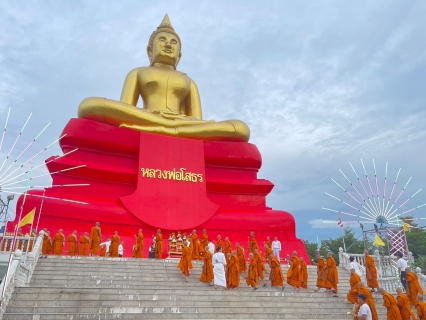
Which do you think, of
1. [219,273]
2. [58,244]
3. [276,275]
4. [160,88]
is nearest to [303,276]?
[276,275]

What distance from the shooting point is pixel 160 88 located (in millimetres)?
16734

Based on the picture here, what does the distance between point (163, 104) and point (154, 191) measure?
4.80 meters

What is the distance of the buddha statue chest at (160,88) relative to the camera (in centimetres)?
1658

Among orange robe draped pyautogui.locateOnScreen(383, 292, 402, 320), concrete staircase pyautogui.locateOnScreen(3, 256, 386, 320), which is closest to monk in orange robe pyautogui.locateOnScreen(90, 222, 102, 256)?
concrete staircase pyautogui.locateOnScreen(3, 256, 386, 320)

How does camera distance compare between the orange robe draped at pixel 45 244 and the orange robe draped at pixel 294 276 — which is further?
the orange robe draped at pixel 45 244

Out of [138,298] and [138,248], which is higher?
[138,248]

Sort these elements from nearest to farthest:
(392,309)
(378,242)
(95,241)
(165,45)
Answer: (392,309)
(95,241)
(378,242)
(165,45)

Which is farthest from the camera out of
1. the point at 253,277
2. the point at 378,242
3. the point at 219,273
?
the point at 378,242

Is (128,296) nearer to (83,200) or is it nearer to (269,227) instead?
(83,200)

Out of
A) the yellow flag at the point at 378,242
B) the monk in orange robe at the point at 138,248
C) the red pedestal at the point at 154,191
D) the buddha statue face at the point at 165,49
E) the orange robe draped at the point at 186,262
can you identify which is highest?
the buddha statue face at the point at 165,49

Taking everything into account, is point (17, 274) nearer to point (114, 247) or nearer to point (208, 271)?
point (208, 271)

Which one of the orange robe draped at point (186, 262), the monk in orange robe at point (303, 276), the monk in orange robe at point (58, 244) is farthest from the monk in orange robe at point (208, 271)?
the monk in orange robe at point (58, 244)

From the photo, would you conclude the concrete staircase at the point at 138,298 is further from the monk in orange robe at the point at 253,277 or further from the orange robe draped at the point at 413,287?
the orange robe draped at the point at 413,287

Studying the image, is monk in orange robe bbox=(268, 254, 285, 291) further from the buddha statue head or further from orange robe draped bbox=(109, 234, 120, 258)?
the buddha statue head
